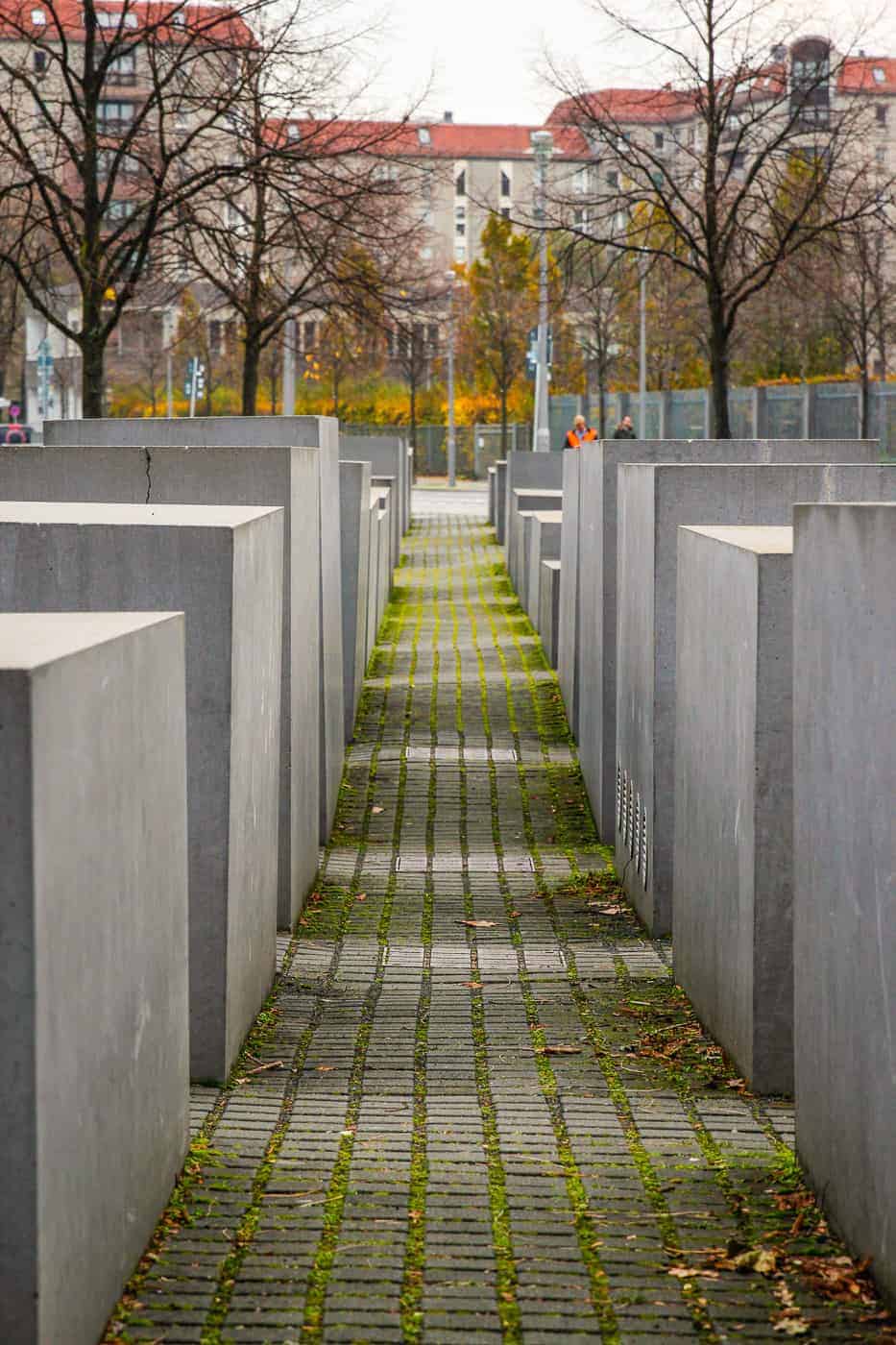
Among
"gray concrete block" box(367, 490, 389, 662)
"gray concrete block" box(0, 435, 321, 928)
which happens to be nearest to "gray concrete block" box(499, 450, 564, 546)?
"gray concrete block" box(367, 490, 389, 662)

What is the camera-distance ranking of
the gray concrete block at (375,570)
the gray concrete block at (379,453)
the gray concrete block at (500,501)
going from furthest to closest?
the gray concrete block at (379,453)
the gray concrete block at (500,501)
the gray concrete block at (375,570)

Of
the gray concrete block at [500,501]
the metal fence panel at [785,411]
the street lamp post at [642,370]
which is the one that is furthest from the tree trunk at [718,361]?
the street lamp post at [642,370]

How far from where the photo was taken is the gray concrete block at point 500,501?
103 feet

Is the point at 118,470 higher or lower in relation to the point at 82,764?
higher

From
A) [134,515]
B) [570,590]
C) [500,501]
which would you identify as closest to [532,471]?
[500,501]

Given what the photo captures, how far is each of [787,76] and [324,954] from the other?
13134 millimetres

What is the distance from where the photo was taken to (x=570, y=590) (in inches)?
535

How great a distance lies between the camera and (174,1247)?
445cm

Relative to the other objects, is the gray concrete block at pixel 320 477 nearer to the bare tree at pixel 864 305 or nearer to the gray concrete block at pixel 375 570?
the gray concrete block at pixel 375 570

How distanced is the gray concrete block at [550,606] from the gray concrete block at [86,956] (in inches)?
457

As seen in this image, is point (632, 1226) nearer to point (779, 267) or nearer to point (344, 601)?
point (344, 601)

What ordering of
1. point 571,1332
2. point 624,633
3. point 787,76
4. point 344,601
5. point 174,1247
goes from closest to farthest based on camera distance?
point 571,1332 < point 174,1247 < point 624,633 < point 344,601 < point 787,76

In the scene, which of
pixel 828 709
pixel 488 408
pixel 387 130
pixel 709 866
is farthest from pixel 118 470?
pixel 488 408

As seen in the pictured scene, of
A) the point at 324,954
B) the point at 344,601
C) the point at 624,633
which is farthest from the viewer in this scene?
the point at 344,601
